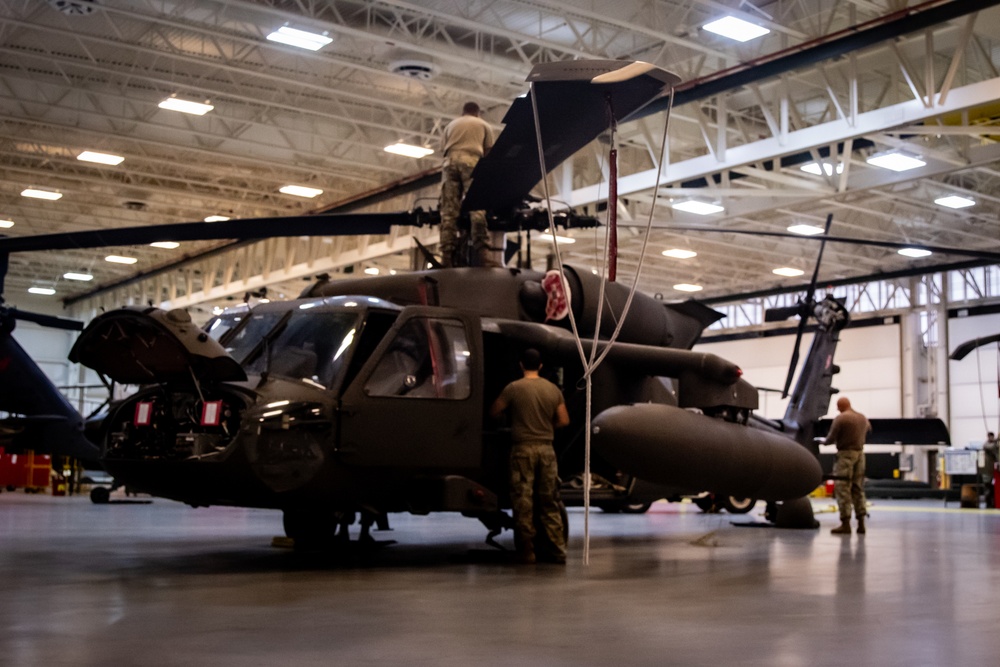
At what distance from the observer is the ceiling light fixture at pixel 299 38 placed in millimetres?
17812

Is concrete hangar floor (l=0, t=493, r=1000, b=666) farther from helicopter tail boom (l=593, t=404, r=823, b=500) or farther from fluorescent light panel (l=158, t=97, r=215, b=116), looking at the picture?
fluorescent light panel (l=158, t=97, r=215, b=116)

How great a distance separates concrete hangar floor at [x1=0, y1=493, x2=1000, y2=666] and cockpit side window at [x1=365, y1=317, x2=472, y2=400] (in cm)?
136

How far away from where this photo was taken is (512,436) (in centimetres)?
867

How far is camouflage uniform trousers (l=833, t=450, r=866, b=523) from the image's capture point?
1330cm

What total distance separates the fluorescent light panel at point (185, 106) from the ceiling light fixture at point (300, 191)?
5.78m

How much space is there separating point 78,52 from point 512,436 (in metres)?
15.5

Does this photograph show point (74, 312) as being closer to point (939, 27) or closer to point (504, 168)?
point (939, 27)

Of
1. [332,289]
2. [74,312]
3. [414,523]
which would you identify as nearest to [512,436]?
[332,289]

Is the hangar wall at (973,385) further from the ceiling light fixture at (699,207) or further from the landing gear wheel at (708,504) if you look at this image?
the landing gear wheel at (708,504)

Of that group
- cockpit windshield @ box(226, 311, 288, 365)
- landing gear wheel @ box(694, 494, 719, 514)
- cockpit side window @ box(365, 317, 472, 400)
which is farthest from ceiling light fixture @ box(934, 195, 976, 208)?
cockpit windshield @ box(226, 311, 288, 365)

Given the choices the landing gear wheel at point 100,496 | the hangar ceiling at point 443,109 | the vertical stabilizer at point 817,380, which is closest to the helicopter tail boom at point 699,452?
the hangar ceiling at point 443,109

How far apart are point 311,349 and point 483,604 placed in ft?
9.91

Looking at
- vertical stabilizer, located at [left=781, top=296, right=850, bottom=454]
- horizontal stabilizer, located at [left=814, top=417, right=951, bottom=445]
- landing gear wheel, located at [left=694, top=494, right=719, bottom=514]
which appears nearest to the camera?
vertical stabilizer, located at [left=781, top=296, right=850, bottom=454]

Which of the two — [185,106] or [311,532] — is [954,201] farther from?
[311,532]
